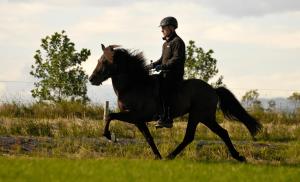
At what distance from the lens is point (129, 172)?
9305mm

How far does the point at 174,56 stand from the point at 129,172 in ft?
16.3

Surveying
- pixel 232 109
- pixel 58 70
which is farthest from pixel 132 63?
pixel 58 70

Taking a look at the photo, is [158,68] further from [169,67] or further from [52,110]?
[52,110]

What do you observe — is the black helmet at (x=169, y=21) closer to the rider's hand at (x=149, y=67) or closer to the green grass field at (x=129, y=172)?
the rider's hand at (x=149, y=67)

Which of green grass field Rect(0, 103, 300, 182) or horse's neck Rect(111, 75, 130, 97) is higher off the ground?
horse's neck Rect(111, 75, 130, 97)

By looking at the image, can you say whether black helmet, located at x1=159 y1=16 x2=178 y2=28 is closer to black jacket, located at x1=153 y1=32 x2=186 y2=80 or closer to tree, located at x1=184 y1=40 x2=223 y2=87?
black jacket, located at x1=153 y1=32 x2=186 y2=80

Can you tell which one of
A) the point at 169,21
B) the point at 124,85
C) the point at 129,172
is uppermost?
the point at 169,21

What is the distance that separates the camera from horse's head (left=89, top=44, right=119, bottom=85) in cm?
1365

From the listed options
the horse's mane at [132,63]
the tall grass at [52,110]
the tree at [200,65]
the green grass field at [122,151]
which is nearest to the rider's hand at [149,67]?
the horse's mane at [132,63]

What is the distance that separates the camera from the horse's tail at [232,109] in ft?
50.3

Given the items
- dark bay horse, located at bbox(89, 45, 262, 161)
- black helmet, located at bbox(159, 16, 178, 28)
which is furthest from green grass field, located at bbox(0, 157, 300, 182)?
black helmet, located at bbox(159, 16, 178, 28)

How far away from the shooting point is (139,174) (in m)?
9.12

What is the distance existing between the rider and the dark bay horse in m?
0.15

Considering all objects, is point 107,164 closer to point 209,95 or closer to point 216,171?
point 216,171
